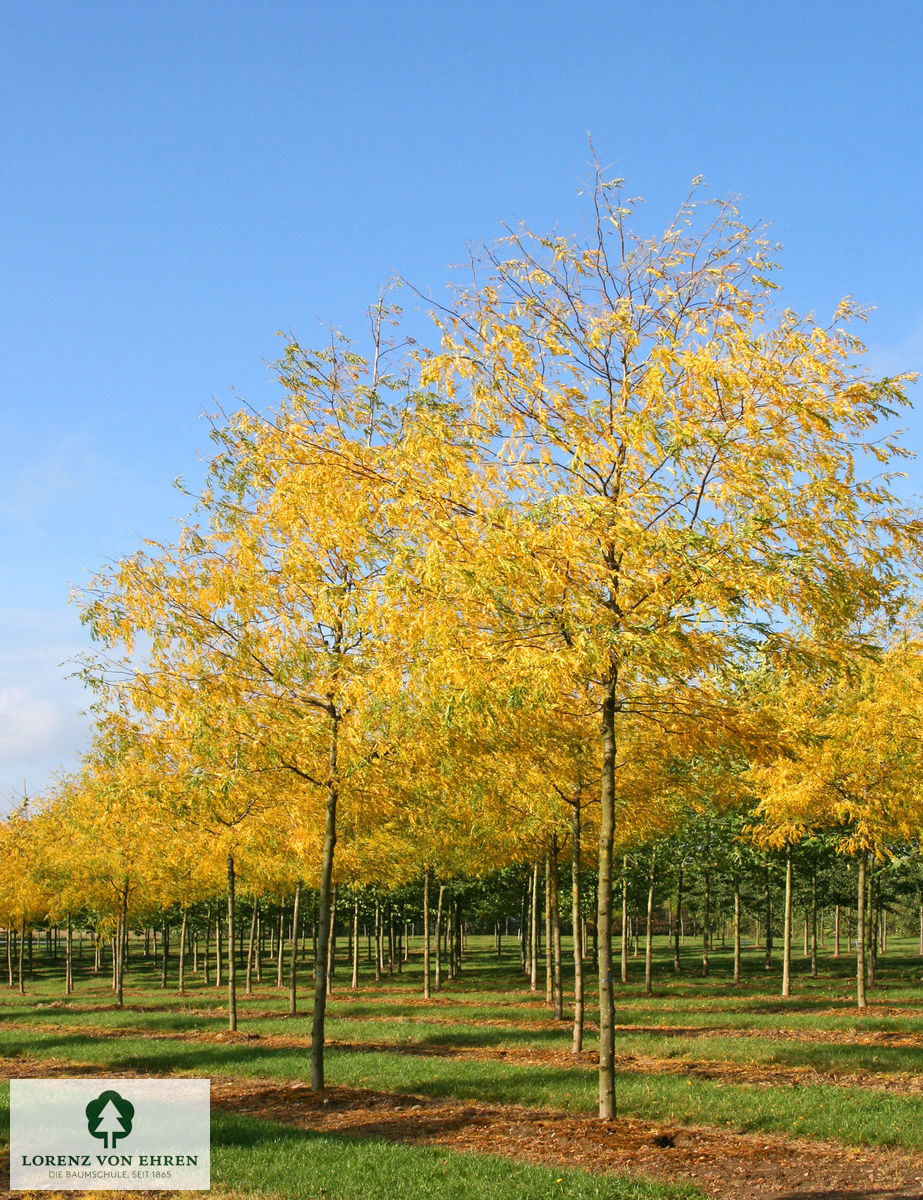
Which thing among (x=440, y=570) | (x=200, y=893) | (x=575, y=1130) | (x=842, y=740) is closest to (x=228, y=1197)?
(x=575, y=1130)

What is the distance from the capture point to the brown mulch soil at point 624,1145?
283 inches

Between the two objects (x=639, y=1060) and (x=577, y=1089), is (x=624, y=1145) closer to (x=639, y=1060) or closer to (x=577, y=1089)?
(x=577, y=1089)

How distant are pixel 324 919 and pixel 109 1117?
312 centimetres

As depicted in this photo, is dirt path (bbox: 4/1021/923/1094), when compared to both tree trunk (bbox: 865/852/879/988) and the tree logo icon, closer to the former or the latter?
the tree logo icon

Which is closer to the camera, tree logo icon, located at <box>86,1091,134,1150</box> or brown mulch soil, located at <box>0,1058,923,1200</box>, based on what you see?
brown mulch soil, located at <box>0,1058,923,1200</box>

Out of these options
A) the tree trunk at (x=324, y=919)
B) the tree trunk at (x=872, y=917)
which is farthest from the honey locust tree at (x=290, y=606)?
the tree trunk at (x=872, y=917)

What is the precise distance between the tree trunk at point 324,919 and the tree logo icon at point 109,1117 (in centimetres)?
234

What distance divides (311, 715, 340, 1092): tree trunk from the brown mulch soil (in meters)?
0.39

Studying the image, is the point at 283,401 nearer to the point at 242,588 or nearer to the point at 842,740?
the point at 242,588

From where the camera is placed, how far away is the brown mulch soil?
7.20 meters

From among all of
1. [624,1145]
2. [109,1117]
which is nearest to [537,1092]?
[624,1145]

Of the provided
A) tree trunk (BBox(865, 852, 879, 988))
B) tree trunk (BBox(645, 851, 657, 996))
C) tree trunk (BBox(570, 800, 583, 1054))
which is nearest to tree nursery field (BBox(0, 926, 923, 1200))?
tree trunk (BBox(570, 800, 583, 1054))

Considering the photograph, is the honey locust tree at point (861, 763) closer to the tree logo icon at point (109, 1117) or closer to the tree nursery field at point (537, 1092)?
the tree nursery field at point (537, 1092)

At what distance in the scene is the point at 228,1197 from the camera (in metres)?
6.92
